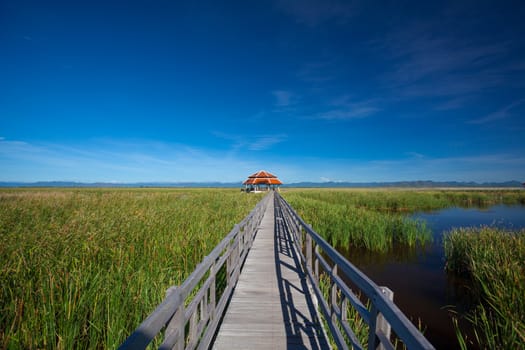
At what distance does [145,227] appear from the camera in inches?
262

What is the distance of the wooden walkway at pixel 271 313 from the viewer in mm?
2742

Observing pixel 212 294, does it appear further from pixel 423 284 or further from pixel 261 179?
pixel 261 179

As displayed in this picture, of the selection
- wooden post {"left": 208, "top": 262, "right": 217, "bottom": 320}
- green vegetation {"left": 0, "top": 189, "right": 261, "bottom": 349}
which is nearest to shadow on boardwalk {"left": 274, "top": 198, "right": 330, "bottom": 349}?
wooden post {"left": 208, "top": 262, "right": 217, "bottom": 320}

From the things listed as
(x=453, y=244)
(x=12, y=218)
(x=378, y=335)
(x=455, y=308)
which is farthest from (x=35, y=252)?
(x=453, y=244)

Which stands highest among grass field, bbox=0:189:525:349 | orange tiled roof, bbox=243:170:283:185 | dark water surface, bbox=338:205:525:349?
orange tiled roof, bbox=243:170:283:185

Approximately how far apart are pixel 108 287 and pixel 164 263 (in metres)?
1.72

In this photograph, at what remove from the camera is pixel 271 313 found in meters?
3.35

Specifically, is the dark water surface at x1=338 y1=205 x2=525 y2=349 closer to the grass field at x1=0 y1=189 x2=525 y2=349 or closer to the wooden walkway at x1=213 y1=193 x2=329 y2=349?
the grass field at x1=0 y1=189 x2=525 y2=349

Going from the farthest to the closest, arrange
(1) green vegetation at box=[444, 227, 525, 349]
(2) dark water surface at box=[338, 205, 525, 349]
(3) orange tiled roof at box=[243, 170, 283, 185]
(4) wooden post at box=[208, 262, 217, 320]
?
(3) orange tiled roof at box=[243, 170, 283, 185]
(2) dark water surface at box=[338, 205, 525, 349]
(1) green vegetation at box=[444, 227, 525, 349]
(4) wooden post at box=[208, 262, 217, 320]

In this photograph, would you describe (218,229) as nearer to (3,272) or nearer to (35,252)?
(35,252)

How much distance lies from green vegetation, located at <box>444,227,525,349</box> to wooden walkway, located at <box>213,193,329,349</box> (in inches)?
69.2

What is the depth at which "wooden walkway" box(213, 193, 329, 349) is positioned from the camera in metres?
2.74

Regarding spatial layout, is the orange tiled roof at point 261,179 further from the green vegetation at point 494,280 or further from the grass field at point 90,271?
the green vegetation at point 494,280

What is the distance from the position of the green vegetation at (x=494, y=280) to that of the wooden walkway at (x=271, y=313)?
1.76 m
